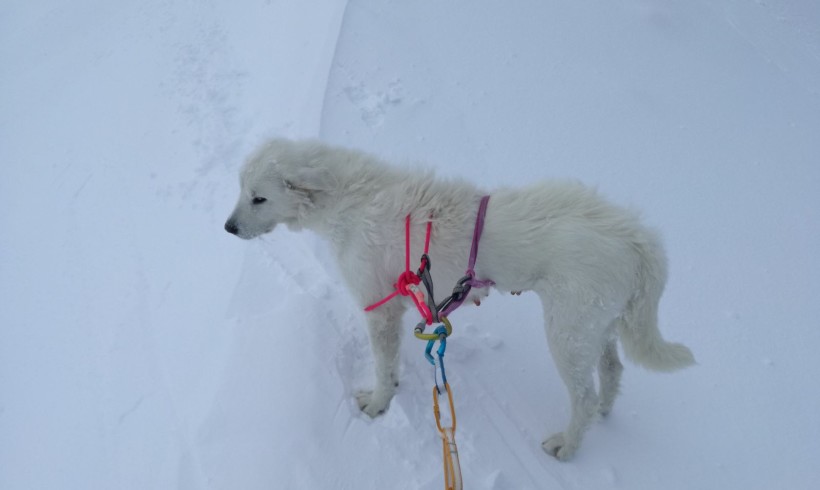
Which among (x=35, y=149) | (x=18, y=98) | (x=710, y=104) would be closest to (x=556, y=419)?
(x=710, y=104)

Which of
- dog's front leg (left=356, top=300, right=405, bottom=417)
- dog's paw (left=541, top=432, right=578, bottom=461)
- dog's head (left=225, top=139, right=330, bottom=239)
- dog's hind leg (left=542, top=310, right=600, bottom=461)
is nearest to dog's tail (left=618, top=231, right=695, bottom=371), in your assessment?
dog's hind leg (left=542, top=310, right=600, bottom=461)

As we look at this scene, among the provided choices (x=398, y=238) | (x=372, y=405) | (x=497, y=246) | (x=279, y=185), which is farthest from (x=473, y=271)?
(x=279, y=185)

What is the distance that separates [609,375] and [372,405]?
5.96 ft

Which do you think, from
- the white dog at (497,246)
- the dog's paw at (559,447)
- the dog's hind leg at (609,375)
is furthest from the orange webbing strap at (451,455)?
the dog's hind leg at (609,375)

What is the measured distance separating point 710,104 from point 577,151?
2.45 meters

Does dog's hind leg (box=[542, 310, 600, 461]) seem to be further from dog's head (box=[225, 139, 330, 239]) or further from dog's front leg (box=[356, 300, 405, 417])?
dog's head (box=[225, 139, 330, 239])

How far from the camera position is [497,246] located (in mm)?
2877

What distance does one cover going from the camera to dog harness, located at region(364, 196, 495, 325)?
271 centimetres

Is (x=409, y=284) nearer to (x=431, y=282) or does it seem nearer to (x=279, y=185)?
(x=431, y=282)

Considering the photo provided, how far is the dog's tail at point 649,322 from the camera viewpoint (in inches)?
111

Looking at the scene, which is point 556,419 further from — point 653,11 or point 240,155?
point 653,11

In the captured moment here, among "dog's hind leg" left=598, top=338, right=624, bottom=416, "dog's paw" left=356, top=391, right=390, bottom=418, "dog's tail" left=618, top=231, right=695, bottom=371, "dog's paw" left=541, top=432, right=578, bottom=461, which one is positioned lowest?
"dog's paw" left=356, top=391, right=390, bottom=418

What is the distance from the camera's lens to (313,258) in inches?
177

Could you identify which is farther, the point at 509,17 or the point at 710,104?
the point at 509,17
